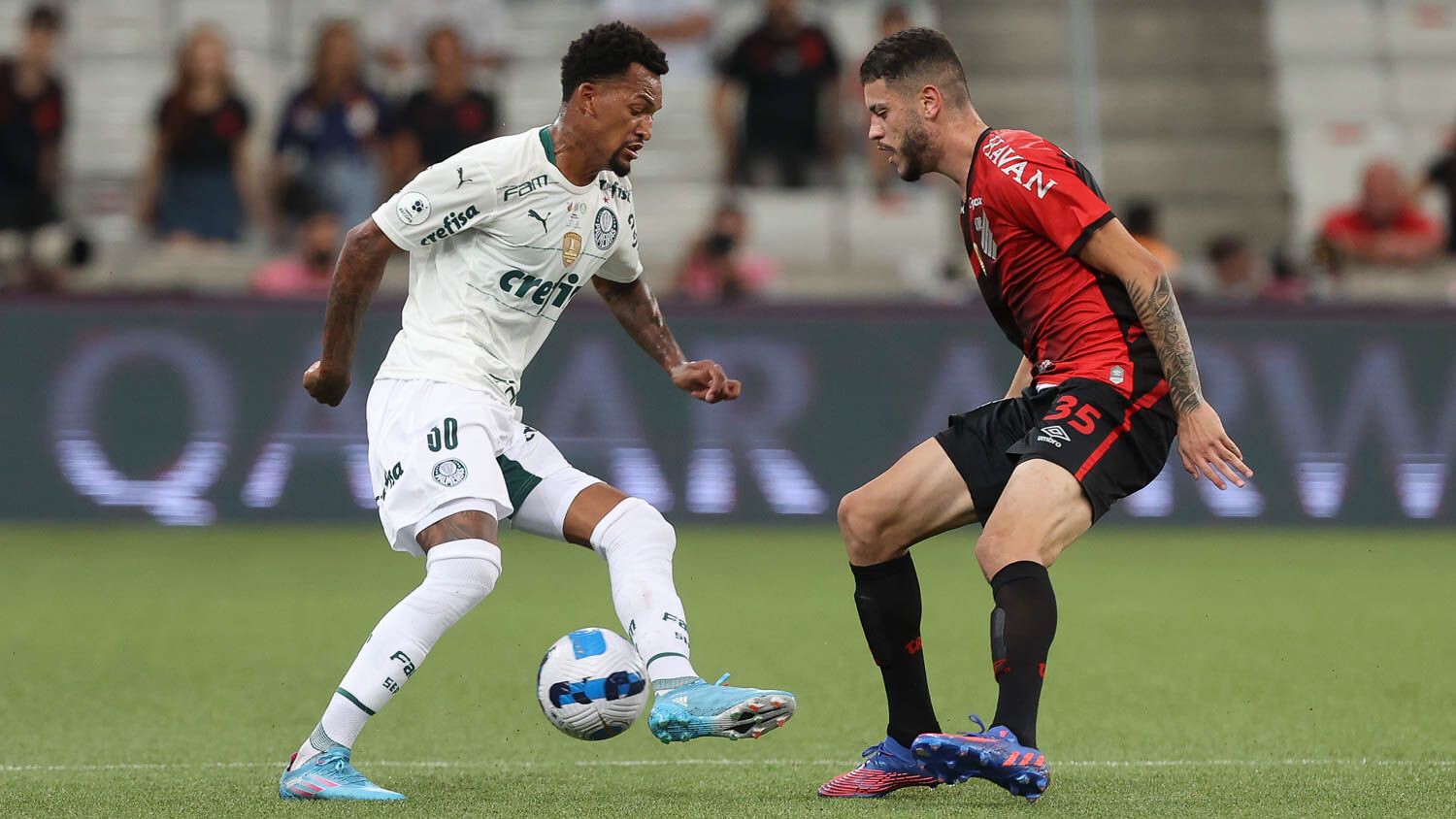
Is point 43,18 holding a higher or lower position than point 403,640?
higher

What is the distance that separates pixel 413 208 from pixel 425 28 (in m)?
11.6

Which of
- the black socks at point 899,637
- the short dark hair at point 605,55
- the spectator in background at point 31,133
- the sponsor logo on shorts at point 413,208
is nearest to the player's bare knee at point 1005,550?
the black socks at point 899,637

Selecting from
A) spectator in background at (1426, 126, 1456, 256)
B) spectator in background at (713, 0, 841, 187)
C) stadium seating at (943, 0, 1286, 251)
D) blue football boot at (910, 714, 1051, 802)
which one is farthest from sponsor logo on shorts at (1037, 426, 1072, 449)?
stadium seating at (943, 0, 1286, 251)

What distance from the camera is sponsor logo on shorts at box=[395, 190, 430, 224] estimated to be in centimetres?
544

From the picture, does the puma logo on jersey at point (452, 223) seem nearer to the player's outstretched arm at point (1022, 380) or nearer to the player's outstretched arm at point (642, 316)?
the player's outstretched arm at point (642, 316)

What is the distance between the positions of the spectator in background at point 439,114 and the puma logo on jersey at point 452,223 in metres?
9.18

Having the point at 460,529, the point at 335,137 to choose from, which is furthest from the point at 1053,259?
the point at 335,137

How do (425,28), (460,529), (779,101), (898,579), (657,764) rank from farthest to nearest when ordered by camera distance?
(425,28)
(779,101)
(657,764)
(898,579)
(460,529)

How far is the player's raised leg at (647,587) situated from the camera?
496 centimetres

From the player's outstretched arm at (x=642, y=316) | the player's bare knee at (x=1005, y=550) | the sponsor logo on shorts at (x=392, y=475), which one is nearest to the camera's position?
the player's bare knee at (x=1005, y=550)

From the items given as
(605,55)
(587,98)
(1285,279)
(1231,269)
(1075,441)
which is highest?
(605,55)

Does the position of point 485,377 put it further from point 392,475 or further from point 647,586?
point 647,586

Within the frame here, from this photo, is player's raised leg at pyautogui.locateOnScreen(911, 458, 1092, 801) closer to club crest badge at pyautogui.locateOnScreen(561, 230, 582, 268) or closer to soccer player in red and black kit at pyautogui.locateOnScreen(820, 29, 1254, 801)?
soccer player in red and black kit at pyautogui.locateOnScreen(820, 29, 1254, 801)

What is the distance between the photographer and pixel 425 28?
16.7 metres
